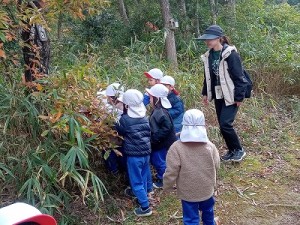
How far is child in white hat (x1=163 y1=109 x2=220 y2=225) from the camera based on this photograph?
354 cm

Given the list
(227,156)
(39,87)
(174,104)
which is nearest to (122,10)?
(174,104)

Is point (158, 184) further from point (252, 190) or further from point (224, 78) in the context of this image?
point (224, 78)

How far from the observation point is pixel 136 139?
4.14 metres

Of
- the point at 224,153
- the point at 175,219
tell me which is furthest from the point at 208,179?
the point at 224,153

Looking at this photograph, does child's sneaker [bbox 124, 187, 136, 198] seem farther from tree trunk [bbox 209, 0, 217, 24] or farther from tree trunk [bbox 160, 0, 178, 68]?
tree trunk [bbox 209, 0, 217, 24]

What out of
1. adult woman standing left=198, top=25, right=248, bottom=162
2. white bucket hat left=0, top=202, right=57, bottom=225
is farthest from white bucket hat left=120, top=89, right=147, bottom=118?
white bucket hat left=0, top=202, right=57, bottom=225

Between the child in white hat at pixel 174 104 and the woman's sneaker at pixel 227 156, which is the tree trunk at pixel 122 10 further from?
the woman's sneaker at pixel 227 156

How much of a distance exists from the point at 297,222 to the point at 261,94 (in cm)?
367

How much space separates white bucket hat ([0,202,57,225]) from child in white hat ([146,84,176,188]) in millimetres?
2862

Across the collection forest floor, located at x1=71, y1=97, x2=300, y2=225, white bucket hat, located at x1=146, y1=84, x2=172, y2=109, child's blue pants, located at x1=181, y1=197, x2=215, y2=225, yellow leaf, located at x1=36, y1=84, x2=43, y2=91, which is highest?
yellow leaf, located at x1=36, y1=84, x2=43, y2=91

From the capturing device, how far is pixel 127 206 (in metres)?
4.37

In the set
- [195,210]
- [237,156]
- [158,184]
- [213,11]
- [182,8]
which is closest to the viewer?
[195,210]

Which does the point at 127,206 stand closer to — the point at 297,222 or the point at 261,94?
the point at 297,222

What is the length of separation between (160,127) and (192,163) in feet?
3.51
